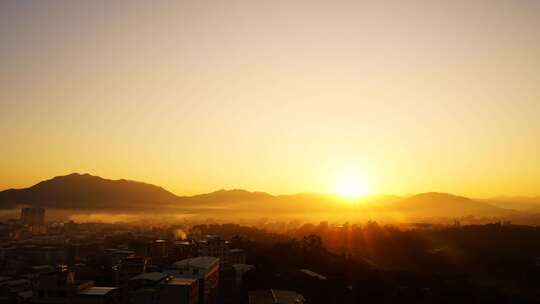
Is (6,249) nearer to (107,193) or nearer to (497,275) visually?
(497,275)

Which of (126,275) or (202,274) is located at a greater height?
(202,274)

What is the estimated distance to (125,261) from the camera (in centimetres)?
3794

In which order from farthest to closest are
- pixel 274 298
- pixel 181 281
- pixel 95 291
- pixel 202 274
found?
pixel 202 274 → pixel 181 281 → pixel 95 291 → pixel 274 298

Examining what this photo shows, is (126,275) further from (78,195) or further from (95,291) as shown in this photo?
(78,195)

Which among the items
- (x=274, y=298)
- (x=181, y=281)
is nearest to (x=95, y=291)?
(x=181, y=281)

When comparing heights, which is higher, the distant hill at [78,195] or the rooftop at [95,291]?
the distant hill at [78,195]

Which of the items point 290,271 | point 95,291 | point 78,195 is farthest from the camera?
point 78,195

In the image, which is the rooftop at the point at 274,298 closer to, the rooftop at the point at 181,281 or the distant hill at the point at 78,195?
the rooftop at the point at 181,281

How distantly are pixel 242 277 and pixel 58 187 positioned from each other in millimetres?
144720

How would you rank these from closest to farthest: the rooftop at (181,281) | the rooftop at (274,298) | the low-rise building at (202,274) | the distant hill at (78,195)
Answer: the rooftop at (274,298) → the rooftop at (181,281) → the low-rise building at (202,274) → the distant hill at (78,195)

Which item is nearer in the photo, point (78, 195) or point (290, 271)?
point (290, 271)

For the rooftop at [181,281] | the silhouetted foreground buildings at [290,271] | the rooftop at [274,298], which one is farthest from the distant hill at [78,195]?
the rooftop at [274,298]

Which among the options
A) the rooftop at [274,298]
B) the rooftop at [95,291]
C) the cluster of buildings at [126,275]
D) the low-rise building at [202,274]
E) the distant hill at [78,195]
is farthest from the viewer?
the distant hill at [78,195]

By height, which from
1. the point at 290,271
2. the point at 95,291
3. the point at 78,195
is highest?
the point at 78,195
